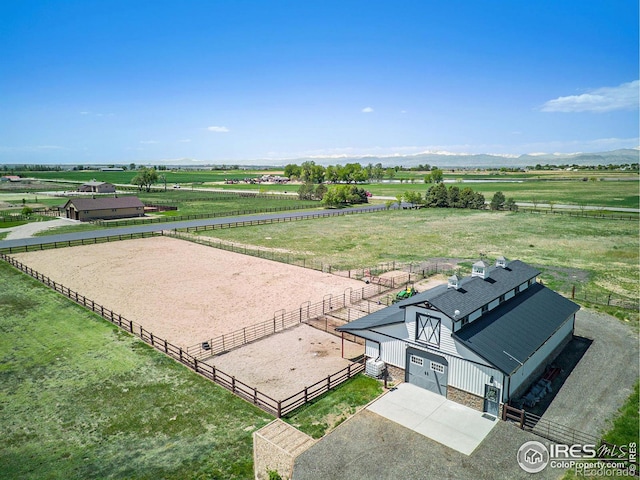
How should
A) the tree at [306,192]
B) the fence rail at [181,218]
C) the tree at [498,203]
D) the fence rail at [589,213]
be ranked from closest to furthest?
1. the fence rail at [181,218]
2. the fence rail at [589,213]
3. the tree at [498,203]
4. the tree at [306,192]

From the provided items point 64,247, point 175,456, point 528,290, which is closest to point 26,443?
point 175,456

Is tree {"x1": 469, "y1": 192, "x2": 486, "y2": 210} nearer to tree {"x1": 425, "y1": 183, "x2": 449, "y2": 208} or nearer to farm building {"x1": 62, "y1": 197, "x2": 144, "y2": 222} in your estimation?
tree {"x1": 425, "y1": 183, "x2": 449, "y2": 208}

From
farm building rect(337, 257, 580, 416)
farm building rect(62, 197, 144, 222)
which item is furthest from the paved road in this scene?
farm building rect(337, 257, 580, 416)

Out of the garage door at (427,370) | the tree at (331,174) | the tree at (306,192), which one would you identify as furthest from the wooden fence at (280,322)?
the tree at (331,174)

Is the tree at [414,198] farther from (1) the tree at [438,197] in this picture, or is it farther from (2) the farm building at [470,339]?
(2) the farm building at [470,339]

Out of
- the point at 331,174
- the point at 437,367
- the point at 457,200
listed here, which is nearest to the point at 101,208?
the point at 437,367

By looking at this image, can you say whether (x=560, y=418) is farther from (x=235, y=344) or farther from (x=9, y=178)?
(x=9, y=178)
